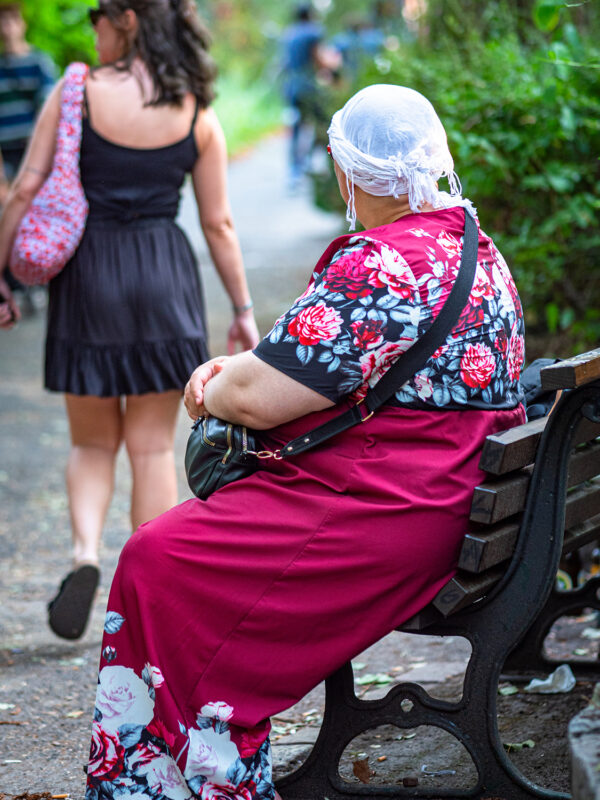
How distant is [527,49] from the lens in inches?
Answer: 243

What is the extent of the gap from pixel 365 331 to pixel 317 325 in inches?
4.0

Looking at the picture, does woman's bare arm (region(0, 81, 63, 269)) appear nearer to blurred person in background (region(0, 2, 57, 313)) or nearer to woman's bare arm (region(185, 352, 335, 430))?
woman's bare arm (region(185, 352, 335, 430))

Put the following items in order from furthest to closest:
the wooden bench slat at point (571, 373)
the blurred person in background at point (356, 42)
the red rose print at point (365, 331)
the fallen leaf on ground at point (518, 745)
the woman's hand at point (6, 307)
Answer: the blurred person in background at point (356, 42) → the woman's hand at point (6, 307) → the fallen leaf on ground at point (518, 745) → the red rose print at point (365, 331) → the wooden bench slat at point (571, 373)

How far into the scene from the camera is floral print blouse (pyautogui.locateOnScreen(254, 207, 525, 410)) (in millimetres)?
2346

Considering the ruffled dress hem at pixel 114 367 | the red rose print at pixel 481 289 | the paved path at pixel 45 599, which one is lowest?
the paved path at pixel 45 599

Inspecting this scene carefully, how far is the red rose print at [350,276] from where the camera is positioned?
2350mm

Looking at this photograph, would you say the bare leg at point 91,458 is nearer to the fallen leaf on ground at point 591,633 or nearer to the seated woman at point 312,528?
the seated woman at point 312,528

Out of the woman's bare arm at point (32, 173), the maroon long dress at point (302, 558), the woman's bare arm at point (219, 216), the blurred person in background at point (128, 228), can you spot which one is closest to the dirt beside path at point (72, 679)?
the blurred person in background at point (128, 228)

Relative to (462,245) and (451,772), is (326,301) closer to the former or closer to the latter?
(462,245)

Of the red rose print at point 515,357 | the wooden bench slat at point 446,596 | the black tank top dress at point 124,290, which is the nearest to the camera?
the wooden bench slat at point 446,596

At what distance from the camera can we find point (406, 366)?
94.7 inches

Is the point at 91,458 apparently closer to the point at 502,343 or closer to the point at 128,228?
the point at 128,228

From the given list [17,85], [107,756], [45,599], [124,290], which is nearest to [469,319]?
[107,756]

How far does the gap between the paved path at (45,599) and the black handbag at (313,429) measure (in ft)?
2.88
